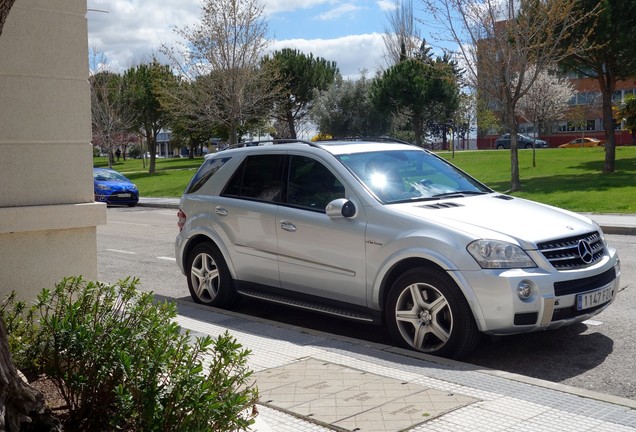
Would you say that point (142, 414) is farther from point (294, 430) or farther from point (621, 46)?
point (621, 46)

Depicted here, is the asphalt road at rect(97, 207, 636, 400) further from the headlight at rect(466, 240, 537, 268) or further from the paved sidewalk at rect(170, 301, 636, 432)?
the headlight at rect(466, 240, 537, 268)

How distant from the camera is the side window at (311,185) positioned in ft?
24.2

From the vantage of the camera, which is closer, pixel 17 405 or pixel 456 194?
pixel 17 405

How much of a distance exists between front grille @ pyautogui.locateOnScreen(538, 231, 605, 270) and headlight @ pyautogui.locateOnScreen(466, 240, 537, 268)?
0.19 metres

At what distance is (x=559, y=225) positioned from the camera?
21.6 feet

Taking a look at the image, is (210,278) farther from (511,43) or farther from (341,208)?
(511,43)

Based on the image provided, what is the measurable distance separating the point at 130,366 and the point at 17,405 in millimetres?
482

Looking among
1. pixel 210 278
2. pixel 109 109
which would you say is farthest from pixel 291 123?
pixel 210 278

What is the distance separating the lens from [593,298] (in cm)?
633

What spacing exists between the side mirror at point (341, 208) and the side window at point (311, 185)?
29 centimetres

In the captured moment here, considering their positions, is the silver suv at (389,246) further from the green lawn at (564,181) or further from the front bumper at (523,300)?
the green lawn at (564,181)

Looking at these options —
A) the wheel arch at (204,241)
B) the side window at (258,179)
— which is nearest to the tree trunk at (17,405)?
the side window at (258,179)

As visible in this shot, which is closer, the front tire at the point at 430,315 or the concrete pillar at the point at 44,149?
the concrete pillar at the point at 44,149

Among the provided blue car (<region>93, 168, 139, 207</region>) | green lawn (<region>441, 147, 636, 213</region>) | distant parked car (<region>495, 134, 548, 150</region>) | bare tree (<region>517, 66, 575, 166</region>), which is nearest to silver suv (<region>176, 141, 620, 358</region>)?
green lawn (<region>441, 147, 636, 213</region>)
